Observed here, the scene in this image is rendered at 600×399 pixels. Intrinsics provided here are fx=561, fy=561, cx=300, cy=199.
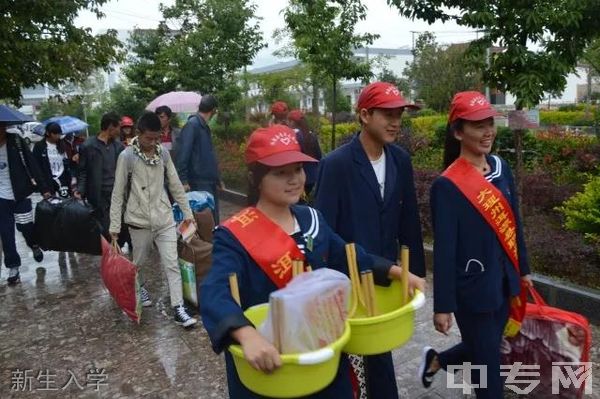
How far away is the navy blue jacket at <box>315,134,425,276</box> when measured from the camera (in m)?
2.71

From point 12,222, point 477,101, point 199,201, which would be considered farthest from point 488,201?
point 12,222

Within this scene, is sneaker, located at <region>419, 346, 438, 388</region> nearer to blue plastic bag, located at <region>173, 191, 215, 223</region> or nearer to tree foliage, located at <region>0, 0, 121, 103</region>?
blue plastic bag, located at <region>173, 191, 215, 223</region>

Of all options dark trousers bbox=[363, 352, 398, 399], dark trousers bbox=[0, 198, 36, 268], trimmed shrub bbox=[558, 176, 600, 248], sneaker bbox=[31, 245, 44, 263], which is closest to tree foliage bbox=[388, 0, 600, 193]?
trimmed shrub bbox=[558, 176, 600, 248]

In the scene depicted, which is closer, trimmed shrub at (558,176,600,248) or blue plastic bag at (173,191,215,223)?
trimmed shrub at (558,176,600,248)

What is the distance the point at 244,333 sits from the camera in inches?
60.5

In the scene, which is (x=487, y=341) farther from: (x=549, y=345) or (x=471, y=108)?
(x=471, y=108)

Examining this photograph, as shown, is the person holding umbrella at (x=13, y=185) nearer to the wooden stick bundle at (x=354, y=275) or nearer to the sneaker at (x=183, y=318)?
the sneaker at (x=183, y=318)

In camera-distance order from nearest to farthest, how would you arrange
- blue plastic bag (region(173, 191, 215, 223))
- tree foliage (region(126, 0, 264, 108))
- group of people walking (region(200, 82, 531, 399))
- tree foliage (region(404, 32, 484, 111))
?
group of people walking (region(200, 82, 531, 399)) < blue plastic bag (region(173, 191, 215, 223)) < tree foliage (region(126, 0, 264, 108)) < tree foliage (region(404, 32, 484, 111))

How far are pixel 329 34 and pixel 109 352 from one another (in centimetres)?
562

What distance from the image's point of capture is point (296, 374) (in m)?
1.46

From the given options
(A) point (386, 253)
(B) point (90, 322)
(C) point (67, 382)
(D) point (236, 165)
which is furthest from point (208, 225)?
(D) point (236, 165)

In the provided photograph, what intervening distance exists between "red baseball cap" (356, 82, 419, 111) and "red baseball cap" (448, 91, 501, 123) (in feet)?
0.77

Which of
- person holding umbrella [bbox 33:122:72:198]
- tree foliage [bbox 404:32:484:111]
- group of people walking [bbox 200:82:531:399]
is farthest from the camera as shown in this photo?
tree foliage [bbox 404:32:484:111]

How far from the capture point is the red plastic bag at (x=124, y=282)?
4.34 meters
